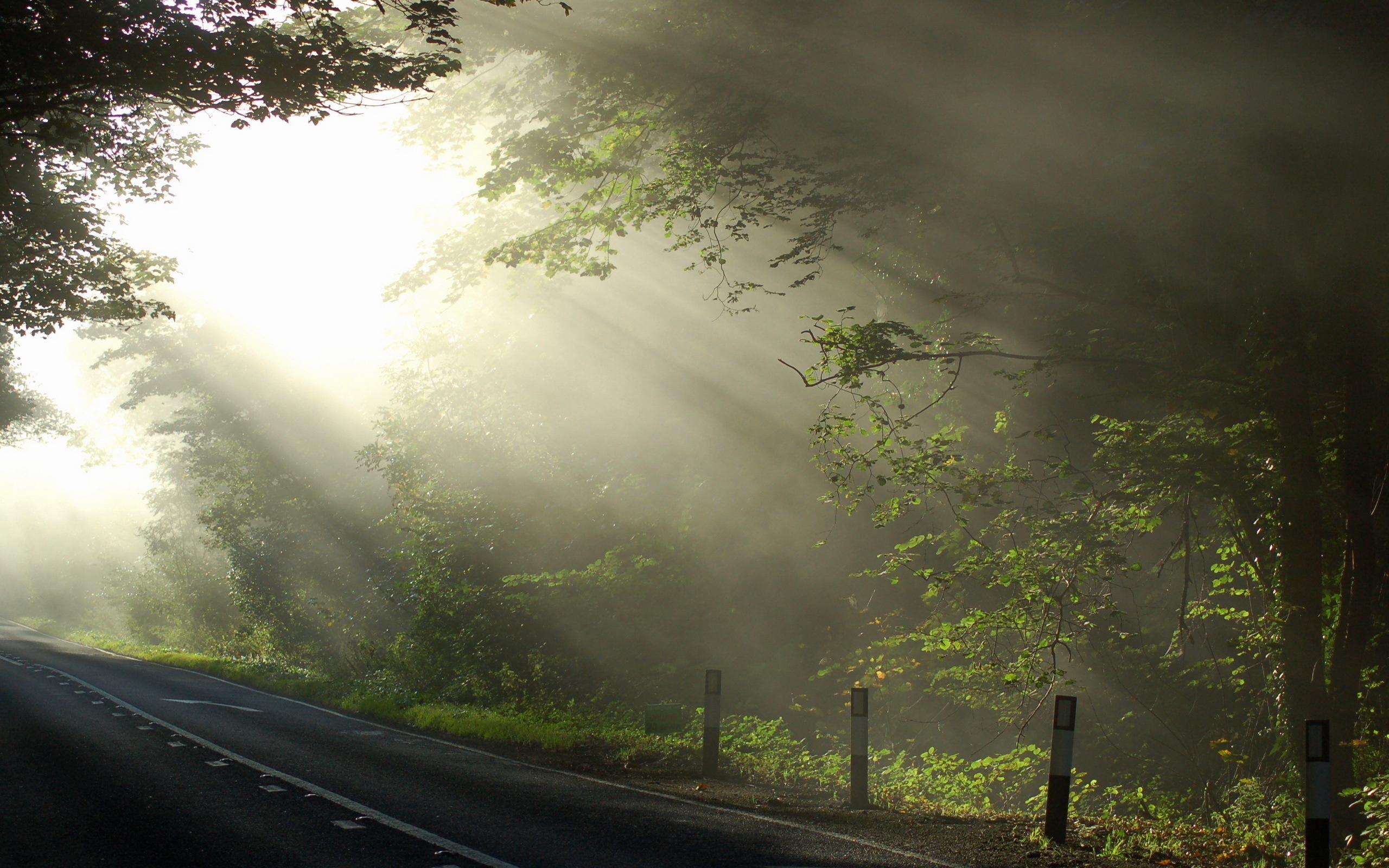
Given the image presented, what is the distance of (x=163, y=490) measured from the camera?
165 ft

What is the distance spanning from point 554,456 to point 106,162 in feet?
32.8

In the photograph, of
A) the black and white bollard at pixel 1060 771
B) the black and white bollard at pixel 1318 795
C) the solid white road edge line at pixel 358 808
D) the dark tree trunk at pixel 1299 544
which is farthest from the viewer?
the dark tree trunk at pixel 1299 544

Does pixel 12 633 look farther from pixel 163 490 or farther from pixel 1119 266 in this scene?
pixel 1119 266

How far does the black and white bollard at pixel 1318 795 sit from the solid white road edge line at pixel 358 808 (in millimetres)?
4654

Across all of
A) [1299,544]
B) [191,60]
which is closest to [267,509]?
[191,60]

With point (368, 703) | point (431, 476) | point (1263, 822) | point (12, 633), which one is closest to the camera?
point (1263, 822)

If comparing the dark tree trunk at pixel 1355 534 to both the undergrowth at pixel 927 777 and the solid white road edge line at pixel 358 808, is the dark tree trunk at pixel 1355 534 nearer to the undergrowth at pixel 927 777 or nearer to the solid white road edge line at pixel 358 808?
the undergrowth at pixel 927 777

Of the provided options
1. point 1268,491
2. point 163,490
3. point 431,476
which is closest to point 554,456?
point 431,476

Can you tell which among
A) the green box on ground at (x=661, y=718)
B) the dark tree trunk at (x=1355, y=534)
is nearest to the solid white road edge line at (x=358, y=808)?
the green box on ground at (x=661, y=718)

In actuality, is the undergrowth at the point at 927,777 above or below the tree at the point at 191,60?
below

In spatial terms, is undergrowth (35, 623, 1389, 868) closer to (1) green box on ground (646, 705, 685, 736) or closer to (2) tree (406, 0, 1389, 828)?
(1) green box on ground (646, 705, 685, 736)

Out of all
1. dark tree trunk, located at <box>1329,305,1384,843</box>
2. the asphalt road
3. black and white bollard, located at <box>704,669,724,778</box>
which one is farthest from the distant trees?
dark tree trunk, located at <box>1329,305,1384,843</box>

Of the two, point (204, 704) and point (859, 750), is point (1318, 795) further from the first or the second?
point (204, 704)

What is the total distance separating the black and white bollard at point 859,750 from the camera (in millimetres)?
7297
